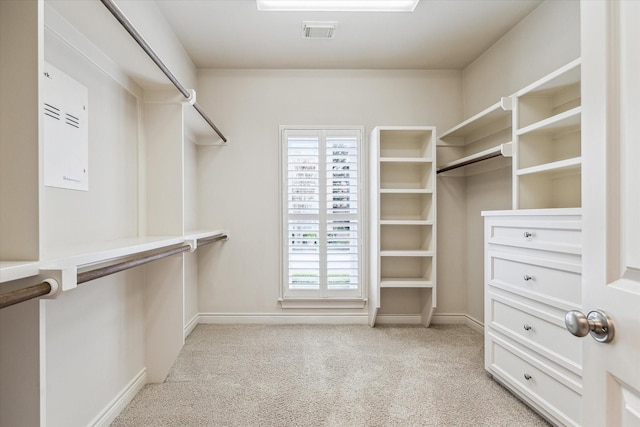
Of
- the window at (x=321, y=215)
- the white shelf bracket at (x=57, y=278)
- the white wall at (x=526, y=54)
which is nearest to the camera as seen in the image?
the white shelf bracket at (x=57, y=278)

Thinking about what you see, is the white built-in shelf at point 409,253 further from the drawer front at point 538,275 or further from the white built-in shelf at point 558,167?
the white built-in shelf at point 558,167

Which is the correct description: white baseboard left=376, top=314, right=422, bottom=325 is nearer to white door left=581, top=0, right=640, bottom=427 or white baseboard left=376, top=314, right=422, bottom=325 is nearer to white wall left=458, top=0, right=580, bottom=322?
white wall left=458, top=0, right=580, bottom=322

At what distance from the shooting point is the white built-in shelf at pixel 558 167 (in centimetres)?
169

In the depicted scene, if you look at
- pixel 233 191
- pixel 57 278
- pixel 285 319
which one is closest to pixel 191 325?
pixel 285 319

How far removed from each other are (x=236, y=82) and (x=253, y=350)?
2.54 metres

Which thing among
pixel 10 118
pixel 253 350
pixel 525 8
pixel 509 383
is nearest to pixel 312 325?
pixel 253 350

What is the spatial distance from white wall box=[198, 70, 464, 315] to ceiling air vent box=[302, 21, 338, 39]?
2.09 ft

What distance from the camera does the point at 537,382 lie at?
69.1 inches

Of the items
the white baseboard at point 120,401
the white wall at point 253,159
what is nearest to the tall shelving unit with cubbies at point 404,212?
the white wall at point 253,159

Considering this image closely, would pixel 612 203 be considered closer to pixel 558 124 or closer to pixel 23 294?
pixel 23 294

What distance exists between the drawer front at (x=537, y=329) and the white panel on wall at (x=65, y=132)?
2383mm

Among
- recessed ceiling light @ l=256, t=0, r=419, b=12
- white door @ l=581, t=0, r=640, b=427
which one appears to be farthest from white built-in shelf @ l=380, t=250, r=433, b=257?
white door @ l=581, t=0, r=640, b=427

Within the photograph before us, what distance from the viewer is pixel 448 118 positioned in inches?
134

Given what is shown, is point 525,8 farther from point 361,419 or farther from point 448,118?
point 361,419
